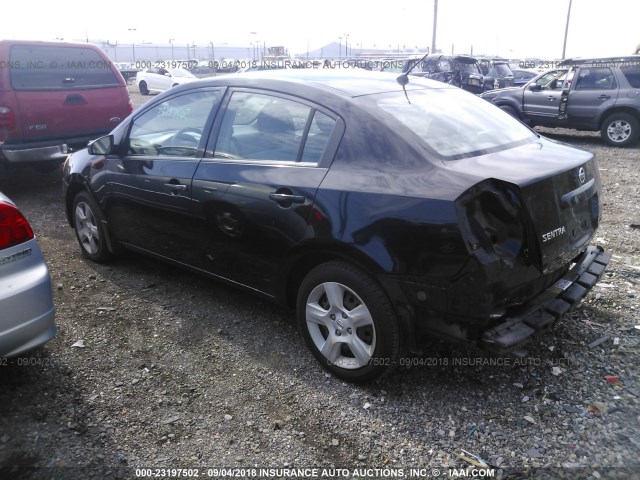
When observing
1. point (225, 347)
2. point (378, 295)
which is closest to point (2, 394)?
point (225, 347)

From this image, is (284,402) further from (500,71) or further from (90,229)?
(500,71)

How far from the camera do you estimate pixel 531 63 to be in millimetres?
35938

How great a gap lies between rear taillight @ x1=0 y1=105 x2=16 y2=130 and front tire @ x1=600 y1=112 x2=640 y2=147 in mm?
10883

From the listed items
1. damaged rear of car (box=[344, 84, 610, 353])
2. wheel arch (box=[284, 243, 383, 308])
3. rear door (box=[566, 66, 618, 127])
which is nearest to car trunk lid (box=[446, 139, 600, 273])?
damaged rear of car (box=[344, 84, 610, 353])

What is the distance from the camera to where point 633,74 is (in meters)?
11.0

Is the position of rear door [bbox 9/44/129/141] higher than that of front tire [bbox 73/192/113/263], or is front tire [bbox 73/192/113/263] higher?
rear door [bbox 9/44/129/141]

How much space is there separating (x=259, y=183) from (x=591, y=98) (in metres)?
10.5

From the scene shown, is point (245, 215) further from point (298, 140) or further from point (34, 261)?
point (34, 261)

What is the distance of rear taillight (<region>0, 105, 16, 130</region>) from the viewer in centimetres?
675

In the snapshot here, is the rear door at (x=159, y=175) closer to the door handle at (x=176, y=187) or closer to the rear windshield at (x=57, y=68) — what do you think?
the door handle at (x=176, y=187)

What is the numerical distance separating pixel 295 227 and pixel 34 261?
1.45m

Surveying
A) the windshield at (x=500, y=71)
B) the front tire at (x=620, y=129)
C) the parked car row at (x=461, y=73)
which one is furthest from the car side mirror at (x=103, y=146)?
the windshield at (x=500, y=71)

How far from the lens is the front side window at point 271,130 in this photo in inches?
125

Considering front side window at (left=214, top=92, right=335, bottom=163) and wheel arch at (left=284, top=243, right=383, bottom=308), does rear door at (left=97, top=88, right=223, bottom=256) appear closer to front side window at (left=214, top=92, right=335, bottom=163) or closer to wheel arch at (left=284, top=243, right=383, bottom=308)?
front side window at (left=214, top=92, right=335, bottom=163)
